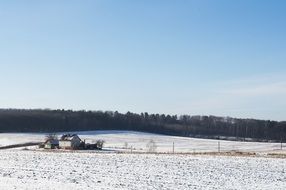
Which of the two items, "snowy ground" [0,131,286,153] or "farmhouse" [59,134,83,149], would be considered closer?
"farmhouse" [59,134,83,149]

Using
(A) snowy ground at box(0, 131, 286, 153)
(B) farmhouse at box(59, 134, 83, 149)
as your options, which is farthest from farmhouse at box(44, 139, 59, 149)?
(A) snowy ground at box(0, 131, 286, 153)

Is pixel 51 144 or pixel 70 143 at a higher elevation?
pixel 70 143

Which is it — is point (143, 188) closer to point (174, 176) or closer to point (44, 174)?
point (174, 176)

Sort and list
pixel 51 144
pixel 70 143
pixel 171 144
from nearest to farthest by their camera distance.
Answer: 1. pixel 51 144
2. pixel 70 143
3. pixel 171 144

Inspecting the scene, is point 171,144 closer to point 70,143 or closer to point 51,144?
point 70,143

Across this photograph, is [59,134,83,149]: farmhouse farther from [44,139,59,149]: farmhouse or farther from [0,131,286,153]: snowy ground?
[0,131,286,153]: snowy ground

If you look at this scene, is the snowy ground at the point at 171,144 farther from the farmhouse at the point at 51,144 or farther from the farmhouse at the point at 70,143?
the farmhouse at the point at 51,144

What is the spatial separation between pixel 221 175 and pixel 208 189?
311 inches

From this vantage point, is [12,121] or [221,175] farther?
[12,121]

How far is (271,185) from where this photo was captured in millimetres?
26203

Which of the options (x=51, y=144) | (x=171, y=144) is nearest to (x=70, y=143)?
(x=51, y=144)

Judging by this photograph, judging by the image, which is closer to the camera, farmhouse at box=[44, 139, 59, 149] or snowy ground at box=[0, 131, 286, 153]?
farmhouse at box=[44, 139, 59, 149]

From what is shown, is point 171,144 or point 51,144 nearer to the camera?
point 51,144

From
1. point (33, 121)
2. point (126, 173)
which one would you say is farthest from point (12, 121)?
point (126, 173)
